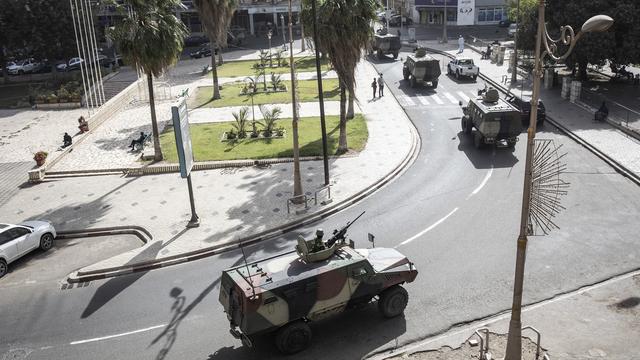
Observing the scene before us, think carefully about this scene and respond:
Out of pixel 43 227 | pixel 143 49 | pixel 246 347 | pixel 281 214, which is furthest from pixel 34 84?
pixel 246 347

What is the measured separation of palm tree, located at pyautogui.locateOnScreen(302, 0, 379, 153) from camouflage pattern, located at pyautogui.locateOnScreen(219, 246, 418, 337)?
48.9 feet

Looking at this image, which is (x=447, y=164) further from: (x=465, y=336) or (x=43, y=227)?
(x=43, y=227)

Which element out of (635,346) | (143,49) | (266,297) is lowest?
(635,346)

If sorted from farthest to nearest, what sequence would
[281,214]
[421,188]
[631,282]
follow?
[421,188] < [281,214] < [631,282]

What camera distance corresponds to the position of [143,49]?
2811 cm

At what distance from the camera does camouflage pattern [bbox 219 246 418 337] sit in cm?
1427

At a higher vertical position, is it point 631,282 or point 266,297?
point 266,297

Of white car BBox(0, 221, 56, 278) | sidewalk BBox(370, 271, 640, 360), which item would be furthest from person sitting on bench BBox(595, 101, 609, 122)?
white car BBox(0, 221, 56, 278)

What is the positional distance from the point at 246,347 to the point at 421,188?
13646 mm

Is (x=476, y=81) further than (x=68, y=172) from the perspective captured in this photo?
Yes

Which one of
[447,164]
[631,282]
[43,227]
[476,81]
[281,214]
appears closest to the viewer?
[631,282]

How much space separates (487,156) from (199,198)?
49.8ft

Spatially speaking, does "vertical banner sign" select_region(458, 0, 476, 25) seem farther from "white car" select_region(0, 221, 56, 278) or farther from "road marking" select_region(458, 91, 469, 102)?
"white car" select_region(0, 221, 56, 278)

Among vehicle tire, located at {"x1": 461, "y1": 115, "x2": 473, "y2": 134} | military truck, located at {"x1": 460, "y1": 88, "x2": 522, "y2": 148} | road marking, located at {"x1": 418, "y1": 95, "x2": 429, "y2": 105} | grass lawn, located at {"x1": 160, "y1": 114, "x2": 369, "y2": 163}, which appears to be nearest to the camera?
military truck, located at {"x1": 460, "y1": 88, "x2": 522, "y2": 148}
